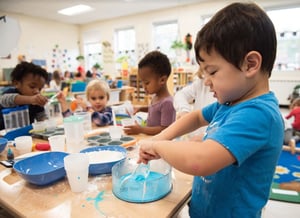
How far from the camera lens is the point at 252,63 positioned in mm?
499

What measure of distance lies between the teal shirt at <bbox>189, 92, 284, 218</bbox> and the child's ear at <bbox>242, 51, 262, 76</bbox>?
0.22 feet

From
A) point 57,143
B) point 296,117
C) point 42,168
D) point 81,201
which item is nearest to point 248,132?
point 81,201

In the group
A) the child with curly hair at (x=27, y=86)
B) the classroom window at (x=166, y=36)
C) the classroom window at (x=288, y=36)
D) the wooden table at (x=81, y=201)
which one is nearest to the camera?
the wooden table at (x=81, y=201)

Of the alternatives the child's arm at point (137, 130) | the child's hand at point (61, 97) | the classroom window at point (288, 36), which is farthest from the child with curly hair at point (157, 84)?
the classroom window at point (288, 36)

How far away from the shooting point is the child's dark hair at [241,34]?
0.49 metres

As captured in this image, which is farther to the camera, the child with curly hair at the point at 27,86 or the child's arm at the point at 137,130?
the child with curly hair at the point at 27,86

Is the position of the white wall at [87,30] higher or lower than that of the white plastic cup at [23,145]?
higher

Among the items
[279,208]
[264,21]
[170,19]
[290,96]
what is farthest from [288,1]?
[264,21]

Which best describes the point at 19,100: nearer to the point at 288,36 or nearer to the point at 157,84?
the point at 157,84

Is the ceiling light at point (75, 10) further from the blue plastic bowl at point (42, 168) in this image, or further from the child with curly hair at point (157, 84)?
the blue plastic bowl at point (42, 168)

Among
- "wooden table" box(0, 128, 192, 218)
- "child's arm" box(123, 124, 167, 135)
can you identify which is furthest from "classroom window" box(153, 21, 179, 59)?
"wooden table" box(0, 128, 192, 218)

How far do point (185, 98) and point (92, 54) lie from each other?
25.9 feet

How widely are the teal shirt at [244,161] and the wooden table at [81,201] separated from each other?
8 centimetres

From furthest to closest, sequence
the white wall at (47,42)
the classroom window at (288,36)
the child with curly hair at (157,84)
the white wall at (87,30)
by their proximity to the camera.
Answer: the white wall at (47,42) < the white wall at (87,30) < the classroom window at (288,36) < the child with curly hair at (157,84)
